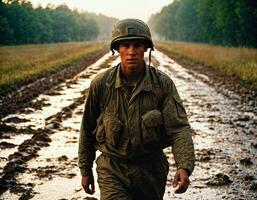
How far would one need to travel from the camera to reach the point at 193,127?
9445mm

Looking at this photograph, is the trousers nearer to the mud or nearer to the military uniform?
the military uniform

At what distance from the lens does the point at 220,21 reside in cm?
5022

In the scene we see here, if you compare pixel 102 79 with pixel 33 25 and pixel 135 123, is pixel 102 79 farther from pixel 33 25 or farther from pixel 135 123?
pixel 33 25

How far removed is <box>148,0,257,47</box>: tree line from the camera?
3922cm

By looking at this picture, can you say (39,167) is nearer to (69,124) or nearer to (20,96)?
(69,124)

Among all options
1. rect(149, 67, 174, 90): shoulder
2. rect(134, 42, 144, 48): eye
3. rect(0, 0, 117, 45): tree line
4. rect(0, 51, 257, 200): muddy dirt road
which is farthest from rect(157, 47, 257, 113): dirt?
rect(0, 0, 117, 45): tree line

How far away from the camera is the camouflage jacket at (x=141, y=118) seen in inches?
119

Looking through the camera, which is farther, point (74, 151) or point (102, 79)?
point (74, 151)

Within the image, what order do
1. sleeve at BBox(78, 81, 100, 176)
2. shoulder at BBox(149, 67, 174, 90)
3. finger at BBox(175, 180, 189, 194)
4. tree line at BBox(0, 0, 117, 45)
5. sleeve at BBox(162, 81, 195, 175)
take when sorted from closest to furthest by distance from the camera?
finger at BBox(175, 180, 189, 194), sleeve at BBox(162, 81, 195, 175), shoulder at BBox(149, 67, 174, 90), sleeve at BBox(78, 81, 100, 176), tree line at BBox(0, 0, 117, 45)

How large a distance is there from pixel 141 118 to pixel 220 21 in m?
49.1

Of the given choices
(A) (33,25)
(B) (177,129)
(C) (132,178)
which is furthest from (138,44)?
(A) (33,25)

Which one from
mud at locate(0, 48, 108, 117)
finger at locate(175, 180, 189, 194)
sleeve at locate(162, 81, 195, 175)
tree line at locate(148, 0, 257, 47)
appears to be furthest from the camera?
tree line at locate(148, 0, 257, 47)

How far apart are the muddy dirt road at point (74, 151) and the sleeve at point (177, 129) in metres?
2.60

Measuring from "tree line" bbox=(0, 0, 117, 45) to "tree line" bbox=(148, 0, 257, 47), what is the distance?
26.4 meters
